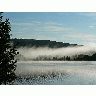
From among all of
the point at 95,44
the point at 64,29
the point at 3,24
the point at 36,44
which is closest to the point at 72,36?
the point at 64,29

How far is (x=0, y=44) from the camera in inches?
195

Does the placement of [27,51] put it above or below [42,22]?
Answer: below

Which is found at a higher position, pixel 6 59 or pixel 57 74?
pixel 6 59

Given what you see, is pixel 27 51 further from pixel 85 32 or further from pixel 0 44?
pixel 85 32

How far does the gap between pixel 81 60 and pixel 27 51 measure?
217cm

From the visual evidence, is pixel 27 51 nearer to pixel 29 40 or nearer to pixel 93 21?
pixel 29 40

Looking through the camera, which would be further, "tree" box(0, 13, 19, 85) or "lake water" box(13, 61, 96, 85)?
"lake water" box(13, 61, 96, 85)

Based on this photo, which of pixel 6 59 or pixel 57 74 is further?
pixel 57 74

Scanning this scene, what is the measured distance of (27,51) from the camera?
6.41 meters

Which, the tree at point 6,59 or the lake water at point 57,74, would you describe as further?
the lake water at point 57,74

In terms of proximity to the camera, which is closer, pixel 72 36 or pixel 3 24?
pixel 3 24

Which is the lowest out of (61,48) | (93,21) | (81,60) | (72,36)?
(81,60)
